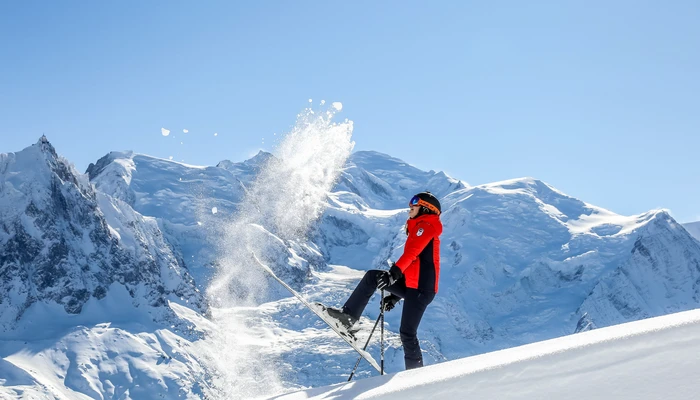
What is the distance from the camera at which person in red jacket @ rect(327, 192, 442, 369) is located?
30.3ft

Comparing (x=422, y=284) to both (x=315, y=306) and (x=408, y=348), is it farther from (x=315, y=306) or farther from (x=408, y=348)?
(x=315, y=306)

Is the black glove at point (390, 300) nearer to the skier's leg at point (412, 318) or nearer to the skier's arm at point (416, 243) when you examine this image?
the skier's leg at point (412, 318)

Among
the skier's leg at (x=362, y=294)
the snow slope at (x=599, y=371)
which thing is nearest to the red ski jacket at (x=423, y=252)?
the skier's leg at (x=362, y=294)

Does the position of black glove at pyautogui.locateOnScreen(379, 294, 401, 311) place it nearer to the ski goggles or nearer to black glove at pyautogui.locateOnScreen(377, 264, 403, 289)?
black glove at pyautogui.locateOnScreen(377, 264, 403, 289)

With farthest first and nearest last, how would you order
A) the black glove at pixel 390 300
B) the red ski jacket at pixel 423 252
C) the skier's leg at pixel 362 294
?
the black glove at pixel 390 300 < the red ski jacket at pixel 423 252 < the skier's leg at pixel 362 294

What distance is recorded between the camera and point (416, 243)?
9.27 meters

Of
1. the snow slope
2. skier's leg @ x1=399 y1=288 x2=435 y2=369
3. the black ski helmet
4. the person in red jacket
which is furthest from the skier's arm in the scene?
the snow slope

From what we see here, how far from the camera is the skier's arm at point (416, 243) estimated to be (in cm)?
912

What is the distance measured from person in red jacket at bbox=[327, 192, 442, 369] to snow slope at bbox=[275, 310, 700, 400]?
3331 millimetres

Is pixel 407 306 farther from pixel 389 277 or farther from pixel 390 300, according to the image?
pixel 389 277

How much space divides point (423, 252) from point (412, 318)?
0.98 meters

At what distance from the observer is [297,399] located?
7801 mm

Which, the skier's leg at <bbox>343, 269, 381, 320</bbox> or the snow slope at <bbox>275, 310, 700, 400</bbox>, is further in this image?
the skier's leg at <bbox>343, 269, 381, 320</bbox>

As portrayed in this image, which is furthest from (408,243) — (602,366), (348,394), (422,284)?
(602,366)
